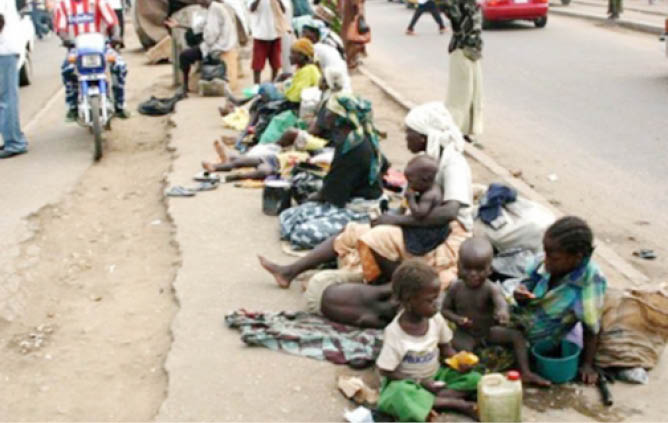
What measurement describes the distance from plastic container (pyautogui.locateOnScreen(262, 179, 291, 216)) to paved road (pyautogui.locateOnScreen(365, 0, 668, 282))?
231 cm

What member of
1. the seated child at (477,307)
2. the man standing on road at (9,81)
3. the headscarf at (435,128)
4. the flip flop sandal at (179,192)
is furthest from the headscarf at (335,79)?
the seated child at (477,307)

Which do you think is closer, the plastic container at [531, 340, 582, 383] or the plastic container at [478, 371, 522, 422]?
the plastic container at [478, 371, 522, 422]

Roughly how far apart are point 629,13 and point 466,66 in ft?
48.7

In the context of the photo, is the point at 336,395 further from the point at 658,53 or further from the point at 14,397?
the point at 658,53

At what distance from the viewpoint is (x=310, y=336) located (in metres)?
5.05

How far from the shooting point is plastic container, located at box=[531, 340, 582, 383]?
14.9 feet

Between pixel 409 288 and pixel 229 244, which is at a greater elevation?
pixel 409 288

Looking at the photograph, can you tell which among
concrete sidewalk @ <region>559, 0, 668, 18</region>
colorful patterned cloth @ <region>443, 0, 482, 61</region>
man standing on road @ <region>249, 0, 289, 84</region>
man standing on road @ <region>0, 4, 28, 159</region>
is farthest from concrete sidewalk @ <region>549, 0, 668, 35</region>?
man standing on road @ <region>0, 4, 28, 159</region>

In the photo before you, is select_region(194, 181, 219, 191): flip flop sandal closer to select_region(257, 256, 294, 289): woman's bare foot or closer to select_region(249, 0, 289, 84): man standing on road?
select_region(257, 256, 294, 289): woman's bare foot

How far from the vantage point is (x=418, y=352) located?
439 cm

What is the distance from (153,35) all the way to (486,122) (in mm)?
8854

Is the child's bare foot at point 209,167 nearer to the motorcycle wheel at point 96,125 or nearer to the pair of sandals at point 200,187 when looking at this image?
the pair of sandals at point 200,187

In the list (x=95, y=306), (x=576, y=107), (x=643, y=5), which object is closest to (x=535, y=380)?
(x=95, y=306)

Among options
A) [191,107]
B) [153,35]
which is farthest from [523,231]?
[153,35]
